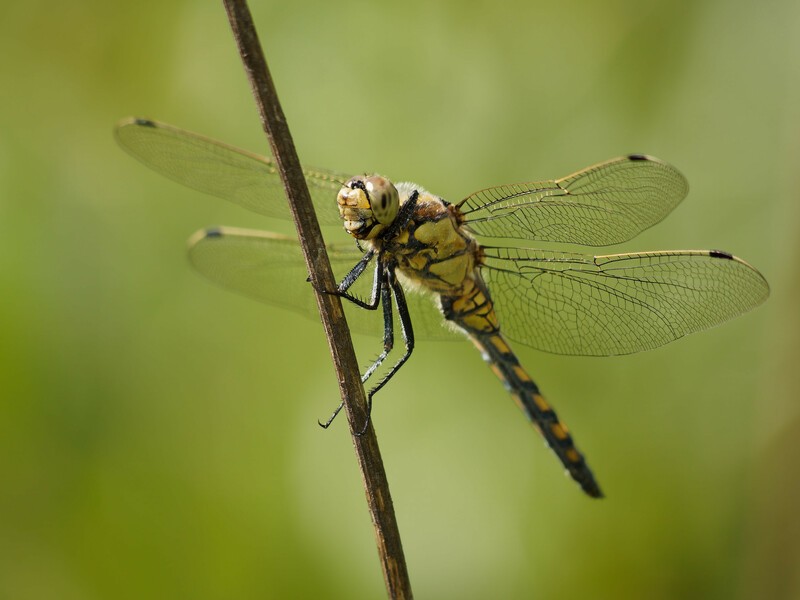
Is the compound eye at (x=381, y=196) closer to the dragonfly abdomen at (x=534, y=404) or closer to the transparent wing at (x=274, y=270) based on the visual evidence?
the transparent wing at (x=274, y=270)

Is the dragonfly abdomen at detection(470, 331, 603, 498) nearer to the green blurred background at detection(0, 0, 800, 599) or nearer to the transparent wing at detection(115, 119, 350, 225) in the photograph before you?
the green blurred background at detection(0, 0, 800, 599)

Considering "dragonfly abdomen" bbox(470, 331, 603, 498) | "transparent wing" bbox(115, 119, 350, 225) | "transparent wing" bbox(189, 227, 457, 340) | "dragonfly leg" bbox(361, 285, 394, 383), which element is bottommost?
"dragonfly abdomen" bbox(470, 331, 603, 498)

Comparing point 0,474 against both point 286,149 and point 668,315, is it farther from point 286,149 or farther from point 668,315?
point 668,315

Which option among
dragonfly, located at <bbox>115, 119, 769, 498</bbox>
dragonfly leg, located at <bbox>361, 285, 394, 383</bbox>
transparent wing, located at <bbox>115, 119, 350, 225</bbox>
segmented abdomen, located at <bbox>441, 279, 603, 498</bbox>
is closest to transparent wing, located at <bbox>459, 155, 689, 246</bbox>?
dragonfly, located at <bbox>115, 119, 769, 498</bbox>

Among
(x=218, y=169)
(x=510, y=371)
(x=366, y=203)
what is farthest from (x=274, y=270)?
(x=510, y=371)

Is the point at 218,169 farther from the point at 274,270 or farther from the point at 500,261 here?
the point at 500,261

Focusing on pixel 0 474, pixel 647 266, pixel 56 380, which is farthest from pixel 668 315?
pixel 0 474

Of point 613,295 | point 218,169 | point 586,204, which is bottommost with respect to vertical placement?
point 613,295
